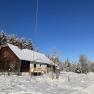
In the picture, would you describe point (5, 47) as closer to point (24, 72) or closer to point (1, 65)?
point (1, 65)

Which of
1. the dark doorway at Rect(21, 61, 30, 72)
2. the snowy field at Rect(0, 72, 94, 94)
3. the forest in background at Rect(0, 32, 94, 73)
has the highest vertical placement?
the forest in background at Rect(0, 32, 94, 73)

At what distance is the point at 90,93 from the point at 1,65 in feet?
106

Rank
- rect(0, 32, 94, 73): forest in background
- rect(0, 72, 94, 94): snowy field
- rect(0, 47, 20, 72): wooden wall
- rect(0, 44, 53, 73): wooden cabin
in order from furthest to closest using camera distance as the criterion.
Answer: rect(0, 32, 94, 73): forest in background, rect(0, 47, 20, 72): wooden wall, rect(0, 44, 53, 73): wooden cabin, rect(0, 72, 94, 94): snowy field

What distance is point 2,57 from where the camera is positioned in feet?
158

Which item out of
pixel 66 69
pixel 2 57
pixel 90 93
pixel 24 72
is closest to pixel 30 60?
pixel 24 72

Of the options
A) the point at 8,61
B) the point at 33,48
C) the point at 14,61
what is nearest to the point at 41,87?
the point at 14,61

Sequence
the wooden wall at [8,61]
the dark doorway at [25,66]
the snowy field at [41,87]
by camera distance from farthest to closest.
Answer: the dark doorway at [25,66], the wooden wall at [8,61], the snowy field at [41,87]

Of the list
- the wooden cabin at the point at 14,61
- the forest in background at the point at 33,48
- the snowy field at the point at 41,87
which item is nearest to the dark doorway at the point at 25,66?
the wooden cabin at the point at 14,61

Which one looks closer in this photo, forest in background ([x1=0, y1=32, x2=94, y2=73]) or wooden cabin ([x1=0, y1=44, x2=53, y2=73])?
wooden cabin ([x1=0, y1=44, x2=53, y2=73])

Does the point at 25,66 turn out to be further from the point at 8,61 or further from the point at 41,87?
the point at 41,87

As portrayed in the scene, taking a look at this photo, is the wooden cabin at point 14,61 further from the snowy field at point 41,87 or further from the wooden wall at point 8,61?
the snowy field at point 41,87

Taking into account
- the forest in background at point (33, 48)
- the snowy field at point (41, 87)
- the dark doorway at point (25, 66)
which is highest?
the forest in background at point (33, 48)

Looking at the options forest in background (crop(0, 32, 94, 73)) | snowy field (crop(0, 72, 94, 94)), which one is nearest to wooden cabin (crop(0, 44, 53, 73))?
forest in background (crop(0, 32, 94, 73))

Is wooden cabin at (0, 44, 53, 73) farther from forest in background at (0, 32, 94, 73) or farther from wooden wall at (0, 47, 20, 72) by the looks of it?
forest in background at (0, 32, 94, 73)
